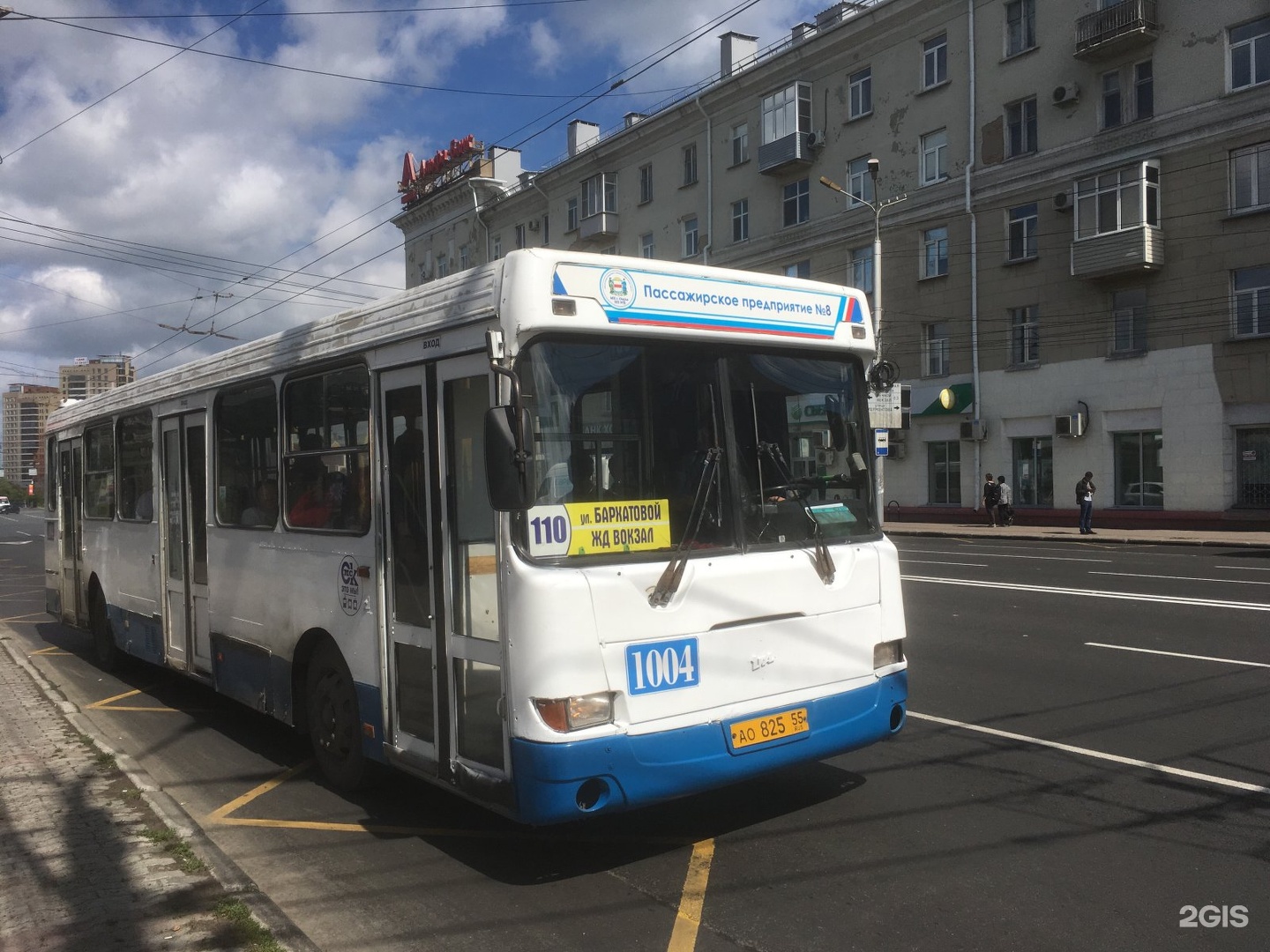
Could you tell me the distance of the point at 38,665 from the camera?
38.1ft

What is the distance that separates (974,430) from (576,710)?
1191 inches

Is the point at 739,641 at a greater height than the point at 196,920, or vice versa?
the point at 739,641

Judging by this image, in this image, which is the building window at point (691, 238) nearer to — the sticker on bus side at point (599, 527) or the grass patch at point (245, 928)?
the sticker on bus side at point (599, 527)

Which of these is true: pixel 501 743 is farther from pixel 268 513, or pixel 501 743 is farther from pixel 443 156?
pixel 443 156

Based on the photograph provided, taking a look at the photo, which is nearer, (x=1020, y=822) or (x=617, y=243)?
(x=1020, y=822)

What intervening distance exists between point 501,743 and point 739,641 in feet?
3.93

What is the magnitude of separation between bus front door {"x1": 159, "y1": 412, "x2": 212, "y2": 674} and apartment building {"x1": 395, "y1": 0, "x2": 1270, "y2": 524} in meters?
14.3

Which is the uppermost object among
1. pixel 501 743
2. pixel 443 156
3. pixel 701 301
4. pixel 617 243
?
pixel 443 156

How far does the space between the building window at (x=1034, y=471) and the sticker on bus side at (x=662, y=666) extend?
28726 mm

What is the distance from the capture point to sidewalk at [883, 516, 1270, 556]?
81.4 feet

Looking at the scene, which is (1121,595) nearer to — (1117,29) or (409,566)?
(409,566)

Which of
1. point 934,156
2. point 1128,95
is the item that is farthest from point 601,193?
point 1128,95

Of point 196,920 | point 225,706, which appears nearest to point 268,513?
point 225,706

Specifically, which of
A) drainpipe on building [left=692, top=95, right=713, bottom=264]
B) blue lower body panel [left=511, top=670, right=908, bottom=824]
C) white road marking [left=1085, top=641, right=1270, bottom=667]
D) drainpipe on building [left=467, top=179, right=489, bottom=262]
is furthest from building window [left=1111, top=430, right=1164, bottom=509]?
drainpipe on building [left=467, top=179, right=489, bottom=262]
